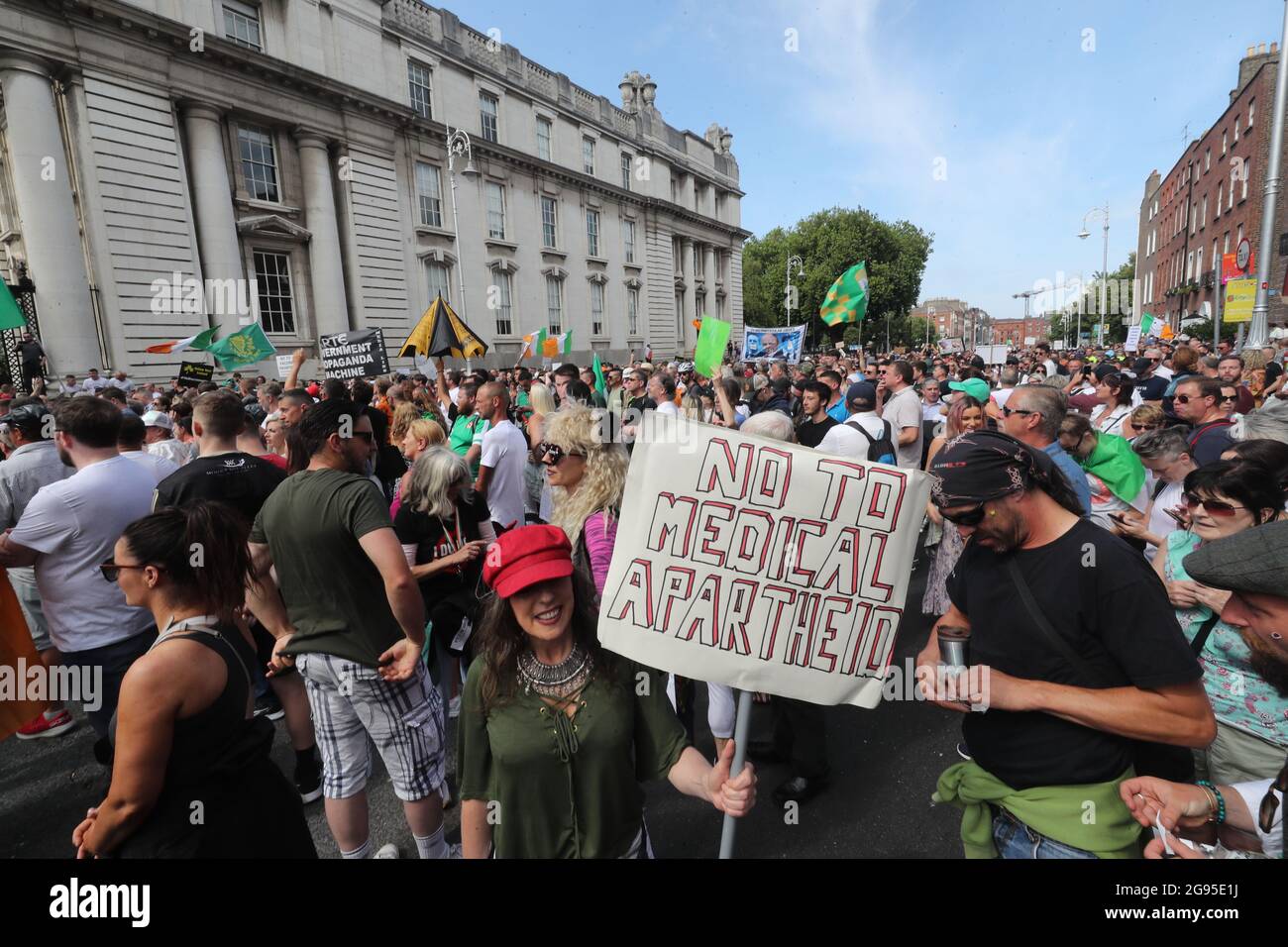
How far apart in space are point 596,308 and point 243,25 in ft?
59.7

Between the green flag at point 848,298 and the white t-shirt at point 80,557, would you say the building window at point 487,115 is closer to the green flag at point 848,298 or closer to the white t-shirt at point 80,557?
the green flag at point 848,298

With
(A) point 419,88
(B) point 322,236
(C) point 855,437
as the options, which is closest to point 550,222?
(A) point 419,88

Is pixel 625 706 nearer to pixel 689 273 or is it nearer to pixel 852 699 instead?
pixel 852 699

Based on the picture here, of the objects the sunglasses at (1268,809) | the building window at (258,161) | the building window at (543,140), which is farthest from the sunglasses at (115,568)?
the building window at (543,140)

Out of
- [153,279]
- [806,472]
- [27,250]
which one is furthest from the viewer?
[153,279]

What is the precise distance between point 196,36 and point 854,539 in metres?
22.3

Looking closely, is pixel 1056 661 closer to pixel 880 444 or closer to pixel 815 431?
pixel 880 444

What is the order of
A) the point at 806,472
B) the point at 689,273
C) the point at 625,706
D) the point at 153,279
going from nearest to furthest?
the point at 806,472, the point at 625,706, the point at 153,279, the point at 689,273

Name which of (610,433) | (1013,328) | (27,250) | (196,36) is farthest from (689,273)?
(1013,328)

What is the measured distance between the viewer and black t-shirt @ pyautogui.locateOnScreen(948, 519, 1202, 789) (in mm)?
1573

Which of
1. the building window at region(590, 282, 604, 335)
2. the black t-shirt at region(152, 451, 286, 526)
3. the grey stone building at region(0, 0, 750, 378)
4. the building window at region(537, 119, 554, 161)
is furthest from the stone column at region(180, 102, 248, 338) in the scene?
the building window at region(590, 282, 604, 335)

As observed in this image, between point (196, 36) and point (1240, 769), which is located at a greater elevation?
point (196, 36)

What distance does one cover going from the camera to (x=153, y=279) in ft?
52.6

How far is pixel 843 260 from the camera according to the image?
48938 millimetres
